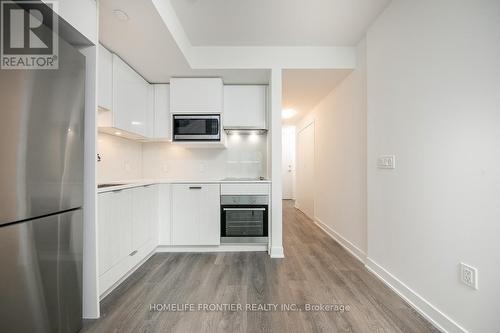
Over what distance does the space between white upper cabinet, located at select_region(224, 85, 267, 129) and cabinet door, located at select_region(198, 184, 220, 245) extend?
1074 millimetres

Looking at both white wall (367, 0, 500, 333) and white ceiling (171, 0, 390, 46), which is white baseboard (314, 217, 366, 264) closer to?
white wall (367, 0, 500, 333)

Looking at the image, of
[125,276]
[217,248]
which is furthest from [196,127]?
[125,276]

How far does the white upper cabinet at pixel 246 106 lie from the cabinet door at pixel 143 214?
1.41m

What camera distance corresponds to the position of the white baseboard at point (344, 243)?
2.50 m

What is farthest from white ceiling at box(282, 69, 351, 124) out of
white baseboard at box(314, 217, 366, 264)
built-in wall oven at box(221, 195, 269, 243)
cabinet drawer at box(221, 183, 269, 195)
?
white baseboard at box(314, 217, 366, 264)

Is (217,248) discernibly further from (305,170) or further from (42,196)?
(305,170)

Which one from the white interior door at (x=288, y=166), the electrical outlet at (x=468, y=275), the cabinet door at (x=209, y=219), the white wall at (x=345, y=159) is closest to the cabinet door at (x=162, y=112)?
the cabinet door at (x=209, y=219)

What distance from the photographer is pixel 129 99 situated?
252 cm

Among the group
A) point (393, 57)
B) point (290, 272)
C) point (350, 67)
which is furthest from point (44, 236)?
point (350, 67)

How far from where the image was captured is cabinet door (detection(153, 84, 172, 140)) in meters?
3.04

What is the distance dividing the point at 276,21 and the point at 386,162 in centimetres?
178

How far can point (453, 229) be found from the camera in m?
1.37

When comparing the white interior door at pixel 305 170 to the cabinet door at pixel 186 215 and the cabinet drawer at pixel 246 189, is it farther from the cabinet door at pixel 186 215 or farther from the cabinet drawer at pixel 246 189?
the cabinet door at pixel 186 215

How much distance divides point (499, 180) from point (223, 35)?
261cm
